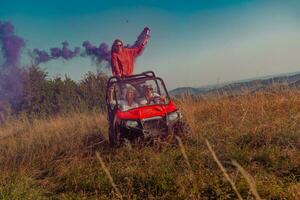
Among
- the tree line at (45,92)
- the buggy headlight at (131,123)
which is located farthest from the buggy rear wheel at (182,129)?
the tree line at (45,92)

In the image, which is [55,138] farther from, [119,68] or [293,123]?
[293,123]

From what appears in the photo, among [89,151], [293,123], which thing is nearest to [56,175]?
[89,151]

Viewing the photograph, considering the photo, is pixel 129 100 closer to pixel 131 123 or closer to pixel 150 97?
pixel 150 97

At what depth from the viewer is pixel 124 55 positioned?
28.8ft

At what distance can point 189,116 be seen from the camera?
320 inches

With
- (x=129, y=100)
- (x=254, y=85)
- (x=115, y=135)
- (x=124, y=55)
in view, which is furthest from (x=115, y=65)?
(x=254, y=85)

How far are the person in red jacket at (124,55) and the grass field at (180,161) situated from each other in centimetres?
139

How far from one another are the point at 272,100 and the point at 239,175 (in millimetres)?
4332

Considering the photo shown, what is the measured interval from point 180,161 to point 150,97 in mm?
2174

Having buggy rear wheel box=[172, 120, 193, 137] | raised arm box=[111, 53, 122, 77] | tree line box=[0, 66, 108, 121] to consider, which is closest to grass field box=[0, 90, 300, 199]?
buggy rear wheel box=[172, 120, 193, 137]

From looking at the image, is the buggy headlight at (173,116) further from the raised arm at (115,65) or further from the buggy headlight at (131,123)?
the raised arm at (115,65)

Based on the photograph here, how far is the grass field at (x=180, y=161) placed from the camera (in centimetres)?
402

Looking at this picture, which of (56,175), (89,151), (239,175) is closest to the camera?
(239,175)

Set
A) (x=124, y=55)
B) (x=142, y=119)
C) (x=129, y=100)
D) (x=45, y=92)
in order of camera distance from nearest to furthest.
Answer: (x=142, y=119)
(x=129, y=100)
(x=124, y=55)
(x=45, y=92)
